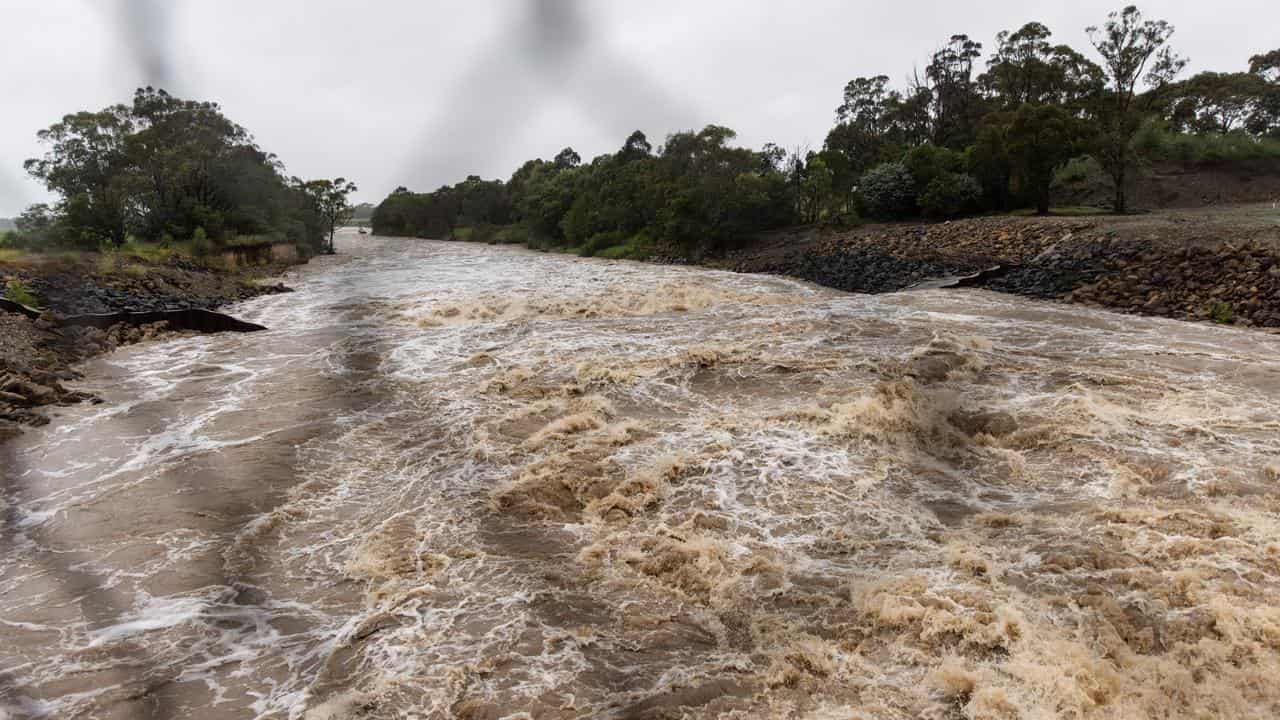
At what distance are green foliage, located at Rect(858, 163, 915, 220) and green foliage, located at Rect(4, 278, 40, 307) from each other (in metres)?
26.6

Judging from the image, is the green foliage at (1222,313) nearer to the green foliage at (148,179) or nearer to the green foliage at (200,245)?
the green foliage at (148,179)

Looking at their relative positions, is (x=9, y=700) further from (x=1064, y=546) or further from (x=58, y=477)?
(x=1064, y=546)

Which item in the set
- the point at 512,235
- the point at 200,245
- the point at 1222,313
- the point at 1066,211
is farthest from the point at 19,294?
the point at 512,235

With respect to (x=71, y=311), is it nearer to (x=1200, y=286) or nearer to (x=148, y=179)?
(x=148, y=179)

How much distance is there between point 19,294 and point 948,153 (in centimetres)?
2902

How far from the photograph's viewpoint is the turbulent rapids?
2.81 metres

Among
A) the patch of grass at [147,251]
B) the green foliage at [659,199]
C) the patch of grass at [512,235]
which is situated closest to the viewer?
the patch of grass at [147,251]

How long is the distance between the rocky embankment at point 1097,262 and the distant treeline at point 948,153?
13.9 ft

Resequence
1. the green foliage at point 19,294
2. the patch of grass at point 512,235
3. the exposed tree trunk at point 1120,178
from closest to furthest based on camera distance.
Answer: the green foliage at point 19,294 < the exposed tree trunk at point 1120,178 < the patch of grass at point 512,235

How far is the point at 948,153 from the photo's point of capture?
25.3 meters

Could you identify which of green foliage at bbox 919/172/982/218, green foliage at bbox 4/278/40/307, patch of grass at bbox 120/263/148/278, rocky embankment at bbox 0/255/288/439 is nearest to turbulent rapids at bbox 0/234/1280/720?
rocky embankment at bbox 0/255/288/439

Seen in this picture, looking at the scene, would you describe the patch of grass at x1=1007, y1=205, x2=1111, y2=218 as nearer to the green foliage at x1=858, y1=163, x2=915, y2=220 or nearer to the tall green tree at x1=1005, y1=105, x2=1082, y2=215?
the tall green tree at x1=1005, y1=105, x2=1082, y2=215

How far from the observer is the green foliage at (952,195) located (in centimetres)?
2353

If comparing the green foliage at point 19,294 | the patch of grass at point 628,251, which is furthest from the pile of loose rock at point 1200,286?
the patch of grass at point 628,251
